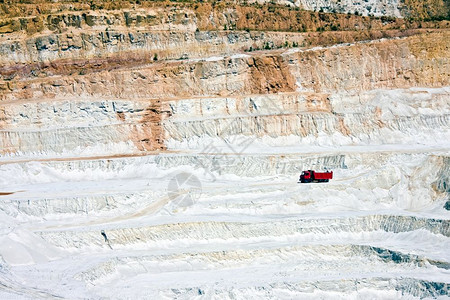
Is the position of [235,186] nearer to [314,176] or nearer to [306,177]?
[306,177]

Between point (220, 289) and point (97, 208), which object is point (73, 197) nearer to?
point (97, 208)

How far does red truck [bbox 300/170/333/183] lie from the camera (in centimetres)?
4644

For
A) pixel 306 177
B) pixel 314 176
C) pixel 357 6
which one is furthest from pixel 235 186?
pixel 357 6

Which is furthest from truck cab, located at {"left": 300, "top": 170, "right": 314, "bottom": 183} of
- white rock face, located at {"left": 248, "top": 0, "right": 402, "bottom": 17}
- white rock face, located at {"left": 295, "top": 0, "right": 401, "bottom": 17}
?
white rock face, located at {"left": 295, "top": 0, "right": 401, "bottom": 17}

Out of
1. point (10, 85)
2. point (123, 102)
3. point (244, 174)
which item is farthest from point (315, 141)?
point (10, 85)

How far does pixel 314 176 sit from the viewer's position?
46.4 meters

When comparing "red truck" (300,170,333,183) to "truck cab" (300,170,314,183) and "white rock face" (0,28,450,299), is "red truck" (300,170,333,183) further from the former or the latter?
"white rock face" (0,28,450,299)

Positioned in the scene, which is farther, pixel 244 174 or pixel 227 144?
pixel 227 144

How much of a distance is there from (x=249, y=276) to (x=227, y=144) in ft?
49.0

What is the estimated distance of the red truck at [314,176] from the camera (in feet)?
152

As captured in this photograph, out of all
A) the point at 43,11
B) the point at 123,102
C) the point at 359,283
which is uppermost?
the point at 43,11

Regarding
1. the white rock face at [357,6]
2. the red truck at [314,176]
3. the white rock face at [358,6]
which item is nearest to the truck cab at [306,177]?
the red truck at [314,176]

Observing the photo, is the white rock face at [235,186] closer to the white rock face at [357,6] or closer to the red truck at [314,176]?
the red truck at [314,176]

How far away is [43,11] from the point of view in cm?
5912
